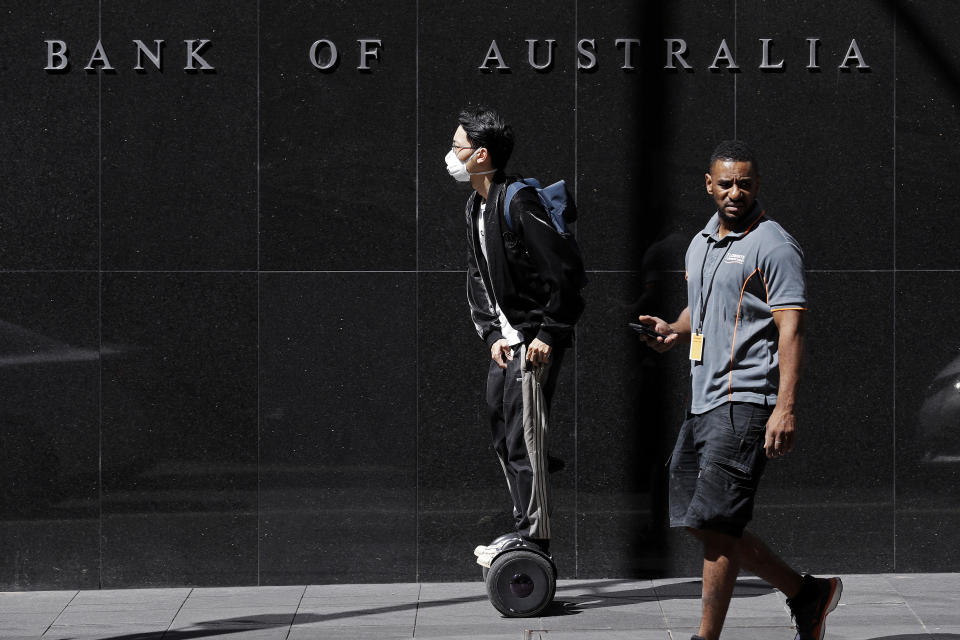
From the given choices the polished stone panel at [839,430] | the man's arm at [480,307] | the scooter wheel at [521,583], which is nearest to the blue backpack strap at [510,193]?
the man's arm at [480,307]

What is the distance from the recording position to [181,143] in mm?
6875

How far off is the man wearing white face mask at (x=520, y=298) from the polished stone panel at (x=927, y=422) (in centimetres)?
202

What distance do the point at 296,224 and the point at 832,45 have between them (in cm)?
291

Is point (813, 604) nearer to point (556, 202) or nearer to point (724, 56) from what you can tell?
point (556, 202)

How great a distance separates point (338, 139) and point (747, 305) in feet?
8.49

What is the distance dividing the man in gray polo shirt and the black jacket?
30.3 inches

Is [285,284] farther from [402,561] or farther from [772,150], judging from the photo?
[772,150]

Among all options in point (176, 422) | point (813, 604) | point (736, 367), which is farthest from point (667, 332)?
point (176, 422)

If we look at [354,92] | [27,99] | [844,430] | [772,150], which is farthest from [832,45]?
[27,99]

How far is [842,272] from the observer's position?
7.00m

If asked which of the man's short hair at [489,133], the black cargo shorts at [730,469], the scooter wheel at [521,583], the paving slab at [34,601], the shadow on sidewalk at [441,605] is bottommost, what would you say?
the paving slab at [34,601]

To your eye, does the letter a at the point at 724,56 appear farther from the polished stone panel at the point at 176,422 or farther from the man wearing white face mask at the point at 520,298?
the polished stone panel at the point at 176,422

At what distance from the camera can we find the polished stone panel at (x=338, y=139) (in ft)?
22.6

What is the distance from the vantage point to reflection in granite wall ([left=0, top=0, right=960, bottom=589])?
22.5ft
